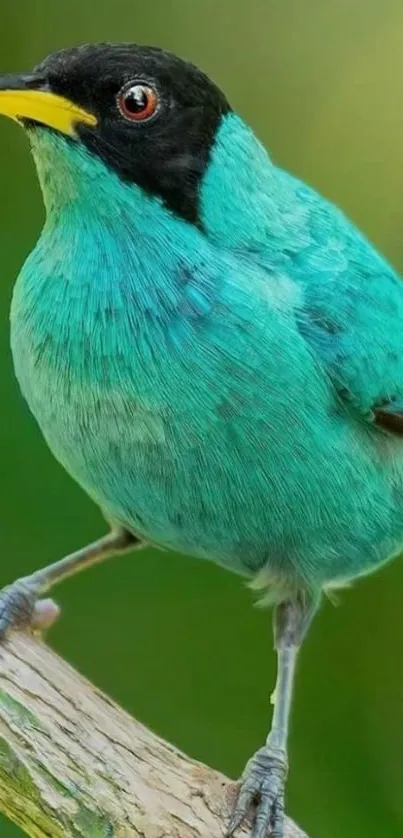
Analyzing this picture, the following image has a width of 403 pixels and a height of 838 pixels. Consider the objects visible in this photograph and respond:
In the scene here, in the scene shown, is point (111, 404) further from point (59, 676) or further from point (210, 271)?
point (59, 676)

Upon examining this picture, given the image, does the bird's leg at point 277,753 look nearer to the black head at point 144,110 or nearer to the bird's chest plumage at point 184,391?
the bird's chest plumage at point 184,391

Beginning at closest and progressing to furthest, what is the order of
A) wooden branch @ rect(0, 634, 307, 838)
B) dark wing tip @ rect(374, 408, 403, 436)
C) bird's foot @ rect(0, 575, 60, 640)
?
wooden branch @ rect(0, 634, 307, 838) → dark wing tip @ rect(374, 408, 403, 436) → bird's foot @ rect(0, 575, 60, 640)

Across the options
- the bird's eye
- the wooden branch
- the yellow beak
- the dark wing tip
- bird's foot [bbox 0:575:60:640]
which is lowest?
the wooden branch

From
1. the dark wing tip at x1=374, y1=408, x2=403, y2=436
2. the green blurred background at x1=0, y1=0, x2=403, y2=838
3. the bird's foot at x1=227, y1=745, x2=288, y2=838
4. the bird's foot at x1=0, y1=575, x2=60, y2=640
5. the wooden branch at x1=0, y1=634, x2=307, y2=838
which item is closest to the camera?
the wooden branch at x1=0, y1=634, x2=307, y2=838

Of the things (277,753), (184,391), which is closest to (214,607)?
(277,753)

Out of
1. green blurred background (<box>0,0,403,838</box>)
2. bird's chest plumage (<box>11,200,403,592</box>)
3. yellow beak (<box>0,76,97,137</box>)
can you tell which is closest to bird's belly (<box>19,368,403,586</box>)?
bird's chest plumage (<box>11,200,403,592</box>)

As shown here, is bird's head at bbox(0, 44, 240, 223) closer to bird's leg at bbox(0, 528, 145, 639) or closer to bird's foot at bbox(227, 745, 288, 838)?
bird's leg at bbox(0, 528, 145, 639)

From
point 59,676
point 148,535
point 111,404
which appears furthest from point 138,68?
point 59,676

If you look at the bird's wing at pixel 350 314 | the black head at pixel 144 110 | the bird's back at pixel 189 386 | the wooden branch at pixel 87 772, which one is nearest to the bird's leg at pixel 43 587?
the wooden branch at pixel 87 772
